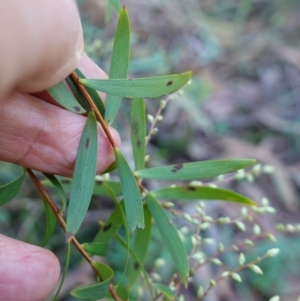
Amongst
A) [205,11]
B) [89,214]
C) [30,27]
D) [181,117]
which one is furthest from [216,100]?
[30,27]

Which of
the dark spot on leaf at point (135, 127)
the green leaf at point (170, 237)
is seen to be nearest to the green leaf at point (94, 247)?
the green leaf at point (170, 237)

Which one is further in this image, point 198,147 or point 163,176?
point 198,147

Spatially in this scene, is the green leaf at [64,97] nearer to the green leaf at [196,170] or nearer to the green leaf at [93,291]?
the green leaf at [196,170]

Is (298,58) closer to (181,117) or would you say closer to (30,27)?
(181,117)

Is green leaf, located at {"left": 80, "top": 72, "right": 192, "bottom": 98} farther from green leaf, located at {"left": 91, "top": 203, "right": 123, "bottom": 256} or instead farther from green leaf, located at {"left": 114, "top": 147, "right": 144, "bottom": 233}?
green leaf, located at {"left": 91, "top": 203, "right": 123, "bottom": 256}

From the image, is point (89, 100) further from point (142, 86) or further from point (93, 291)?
point (93, 291)
